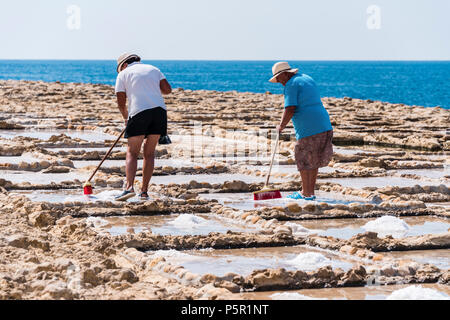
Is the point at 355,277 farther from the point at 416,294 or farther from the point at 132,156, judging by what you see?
the point at 132,156

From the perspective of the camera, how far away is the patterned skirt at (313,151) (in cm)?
789

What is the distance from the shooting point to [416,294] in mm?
4312

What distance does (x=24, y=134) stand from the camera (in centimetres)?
1481

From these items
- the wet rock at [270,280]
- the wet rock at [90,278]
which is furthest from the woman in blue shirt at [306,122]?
the wet rock at [90,278]

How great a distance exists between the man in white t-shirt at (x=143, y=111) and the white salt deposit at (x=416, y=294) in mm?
3714

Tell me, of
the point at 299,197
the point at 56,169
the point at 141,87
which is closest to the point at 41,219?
the point at 141,87

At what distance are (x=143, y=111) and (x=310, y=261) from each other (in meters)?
3.10

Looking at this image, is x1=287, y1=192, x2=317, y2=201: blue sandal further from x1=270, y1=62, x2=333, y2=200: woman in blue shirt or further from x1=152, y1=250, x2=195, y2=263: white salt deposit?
x1=152, y1=250, x2=195, y2=263: white salt deposit

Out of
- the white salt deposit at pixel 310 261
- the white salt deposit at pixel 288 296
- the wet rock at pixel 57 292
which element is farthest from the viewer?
the white salt deposit at pixel 310 261

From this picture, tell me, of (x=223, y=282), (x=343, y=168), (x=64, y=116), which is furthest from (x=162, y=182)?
(x=64, y=116)

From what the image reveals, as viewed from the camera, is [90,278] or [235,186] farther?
[235,186]

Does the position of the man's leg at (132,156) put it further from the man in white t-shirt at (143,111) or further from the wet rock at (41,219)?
the wet rock at (41,219)
